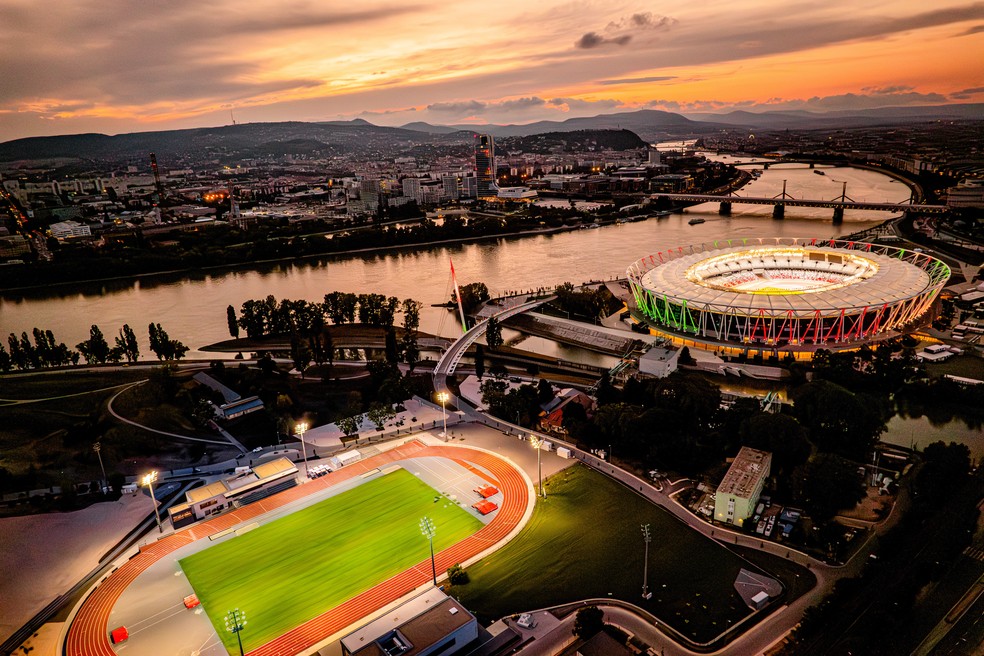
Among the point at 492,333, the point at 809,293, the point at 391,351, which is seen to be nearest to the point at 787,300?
the point at 809,293

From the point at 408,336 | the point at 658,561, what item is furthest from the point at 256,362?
the point at 658,561

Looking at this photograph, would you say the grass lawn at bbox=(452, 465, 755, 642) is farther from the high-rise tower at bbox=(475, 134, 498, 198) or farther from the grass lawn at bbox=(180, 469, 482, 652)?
the high-rise tower at bbox=(475, 134, 498, 198)

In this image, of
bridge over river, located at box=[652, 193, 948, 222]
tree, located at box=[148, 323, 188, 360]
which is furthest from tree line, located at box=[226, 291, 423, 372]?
bridge over river, located at box=[652, 193, 948, 222]

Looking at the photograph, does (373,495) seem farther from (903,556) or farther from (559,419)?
(903,556)

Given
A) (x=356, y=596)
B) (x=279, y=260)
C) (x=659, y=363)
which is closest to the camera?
(x=356, y=596)

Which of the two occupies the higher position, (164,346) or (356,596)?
(164,346)

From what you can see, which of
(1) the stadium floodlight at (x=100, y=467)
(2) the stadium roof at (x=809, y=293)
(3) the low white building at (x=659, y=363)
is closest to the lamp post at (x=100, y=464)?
(1) the stadium floodlight at (x=100, y=467)

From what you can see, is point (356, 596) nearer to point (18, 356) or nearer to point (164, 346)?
point (164, 346)
